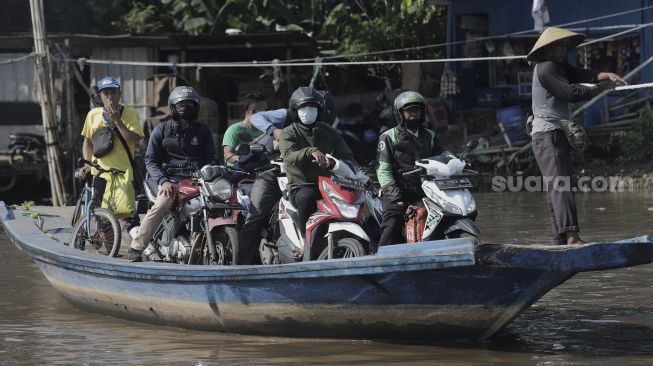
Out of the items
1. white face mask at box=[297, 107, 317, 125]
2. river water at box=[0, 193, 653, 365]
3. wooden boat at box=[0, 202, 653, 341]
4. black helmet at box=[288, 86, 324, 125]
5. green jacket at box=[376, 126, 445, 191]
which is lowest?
river water at box=[0, 193, 653, 365]

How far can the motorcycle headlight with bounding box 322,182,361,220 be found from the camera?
7.80 m

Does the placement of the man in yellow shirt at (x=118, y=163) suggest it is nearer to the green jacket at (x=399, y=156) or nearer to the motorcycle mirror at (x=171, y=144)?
the motorcycle mirror at (x=171, y=144)

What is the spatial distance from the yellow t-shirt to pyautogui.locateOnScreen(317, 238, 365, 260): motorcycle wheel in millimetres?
2441

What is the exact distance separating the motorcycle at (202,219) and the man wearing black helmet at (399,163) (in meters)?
1.25

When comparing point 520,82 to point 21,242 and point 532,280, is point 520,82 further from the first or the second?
point 532,280

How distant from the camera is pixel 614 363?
6609mm

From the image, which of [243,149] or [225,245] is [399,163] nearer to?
[243,149]

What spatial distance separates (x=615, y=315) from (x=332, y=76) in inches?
661

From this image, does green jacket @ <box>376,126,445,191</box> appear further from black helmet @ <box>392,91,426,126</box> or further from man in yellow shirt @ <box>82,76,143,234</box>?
man in yellow shirt @ <box>82,76,143,234</box>

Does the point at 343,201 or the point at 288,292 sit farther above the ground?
the point at 343,201

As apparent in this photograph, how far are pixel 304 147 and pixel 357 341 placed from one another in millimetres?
1574

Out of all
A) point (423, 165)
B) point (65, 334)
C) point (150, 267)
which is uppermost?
point (423, 165)

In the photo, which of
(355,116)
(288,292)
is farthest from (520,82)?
(288,292)

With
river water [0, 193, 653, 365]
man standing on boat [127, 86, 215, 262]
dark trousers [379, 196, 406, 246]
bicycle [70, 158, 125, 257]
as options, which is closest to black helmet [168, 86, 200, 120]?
man standing on boat [127, 86, 215, 262]
